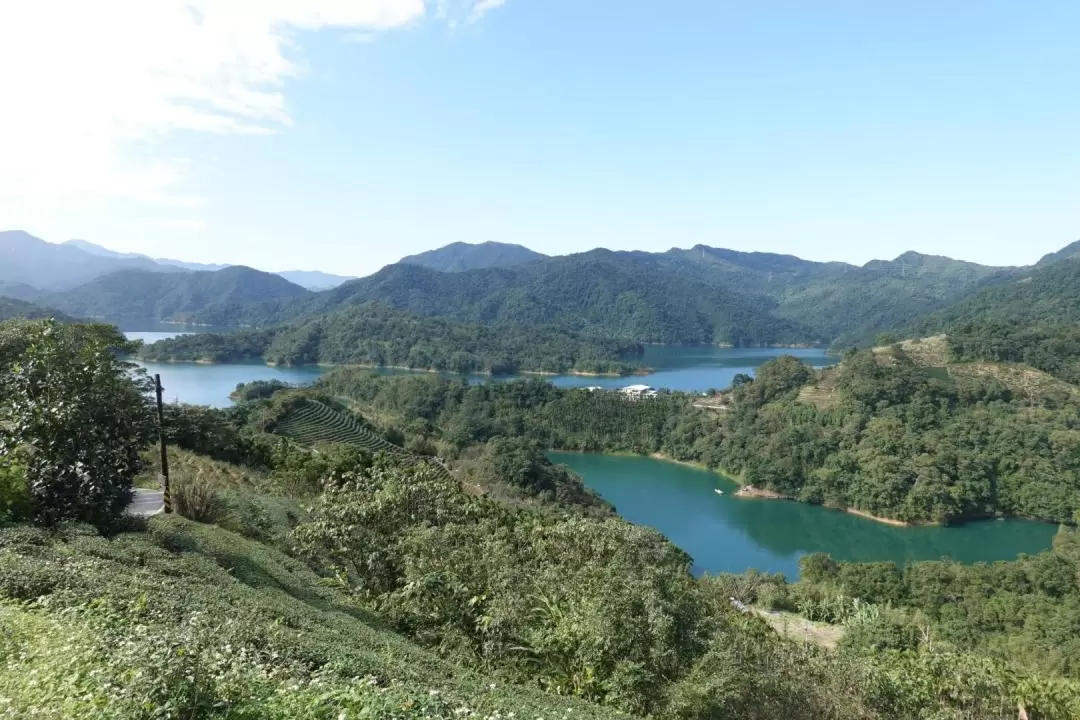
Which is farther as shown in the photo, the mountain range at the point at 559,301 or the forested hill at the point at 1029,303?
the mountain range at the point at 559,301

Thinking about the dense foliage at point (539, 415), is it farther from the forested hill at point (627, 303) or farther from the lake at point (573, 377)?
the forested hill at point (627, 303)

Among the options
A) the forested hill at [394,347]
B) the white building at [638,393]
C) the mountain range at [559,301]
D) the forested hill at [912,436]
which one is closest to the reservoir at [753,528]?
the forested hill at [912,436]

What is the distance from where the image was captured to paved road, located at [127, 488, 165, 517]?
33.1 feet

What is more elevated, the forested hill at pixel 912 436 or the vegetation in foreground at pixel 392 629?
the vegetation in foreground at pixel 392 629

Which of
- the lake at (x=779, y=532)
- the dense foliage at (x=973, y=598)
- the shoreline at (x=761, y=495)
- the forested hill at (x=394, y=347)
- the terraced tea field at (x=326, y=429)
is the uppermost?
the forested hill at (x=394, y=347)

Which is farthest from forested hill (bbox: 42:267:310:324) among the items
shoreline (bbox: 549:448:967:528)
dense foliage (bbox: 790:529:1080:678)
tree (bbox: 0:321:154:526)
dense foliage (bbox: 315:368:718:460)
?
tree (bbox: 0:321:154:526)

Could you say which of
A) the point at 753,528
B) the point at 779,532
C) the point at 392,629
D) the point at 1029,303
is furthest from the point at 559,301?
the point at 392,629

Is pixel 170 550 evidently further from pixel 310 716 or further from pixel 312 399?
pixel 312 399

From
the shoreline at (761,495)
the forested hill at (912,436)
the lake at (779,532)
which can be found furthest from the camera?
the forested hill at (912,436)

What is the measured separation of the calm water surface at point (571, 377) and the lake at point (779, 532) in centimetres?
3245

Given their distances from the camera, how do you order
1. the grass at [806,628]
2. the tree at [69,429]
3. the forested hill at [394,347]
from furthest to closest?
the forested hill at [394,347] < the grass at [806,628] < the tree at [69,429]

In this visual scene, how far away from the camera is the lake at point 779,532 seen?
30.4m

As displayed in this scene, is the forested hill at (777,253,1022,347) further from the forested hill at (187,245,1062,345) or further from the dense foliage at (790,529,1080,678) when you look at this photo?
the dense foliage at (790,529,1080,678)

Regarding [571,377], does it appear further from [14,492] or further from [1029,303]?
[14,492]
